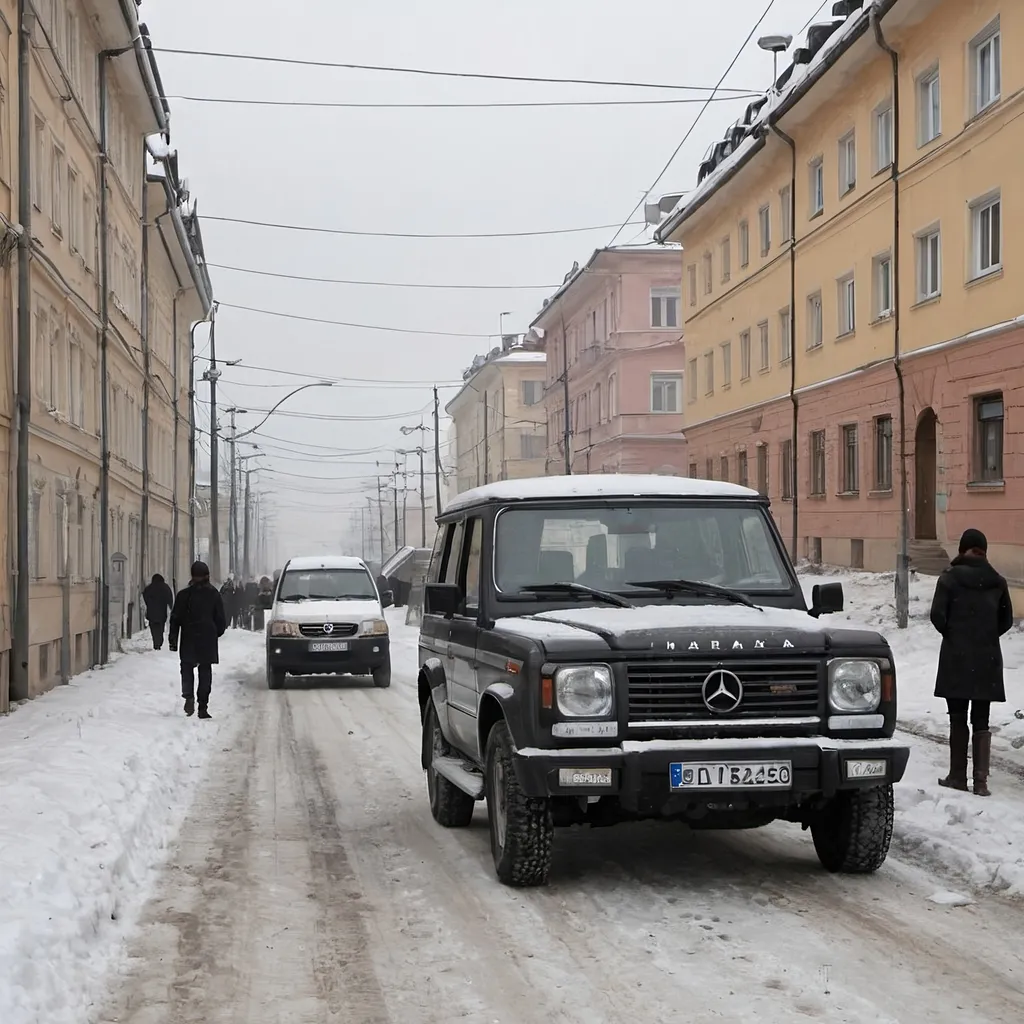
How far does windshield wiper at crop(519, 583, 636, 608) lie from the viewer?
785 centimetres

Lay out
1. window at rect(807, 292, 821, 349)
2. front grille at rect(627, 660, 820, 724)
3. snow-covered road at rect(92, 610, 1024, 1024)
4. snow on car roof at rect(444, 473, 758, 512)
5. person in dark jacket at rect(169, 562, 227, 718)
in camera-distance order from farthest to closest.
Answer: window at rect(807, 292, 821, 349) < person in dark jacket at rect(169, 562, 227, 718) < snow on car roof at rect(444, 473, 758, 512) < front grille at rect(627, 660, 820, 724) < snow-covered road at rect(92, 610, 1024, 1024)

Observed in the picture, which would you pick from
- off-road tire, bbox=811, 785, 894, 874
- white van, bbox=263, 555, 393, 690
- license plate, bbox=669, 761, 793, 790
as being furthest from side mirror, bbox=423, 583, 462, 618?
white van, bbox=263, 555, 393, 690

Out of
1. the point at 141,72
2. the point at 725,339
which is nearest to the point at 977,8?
the point at 141,72

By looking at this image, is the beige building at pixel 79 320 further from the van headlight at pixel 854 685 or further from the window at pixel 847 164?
the window at pixel 847 164

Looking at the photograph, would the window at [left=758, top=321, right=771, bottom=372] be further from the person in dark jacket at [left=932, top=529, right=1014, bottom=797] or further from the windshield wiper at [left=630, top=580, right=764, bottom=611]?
the windshield wiper at [left=630, top=580, right=764, bottom=611]

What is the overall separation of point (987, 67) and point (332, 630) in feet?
44.9

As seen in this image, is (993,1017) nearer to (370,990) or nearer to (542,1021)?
(542,1021)

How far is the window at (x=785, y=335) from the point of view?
36513mm

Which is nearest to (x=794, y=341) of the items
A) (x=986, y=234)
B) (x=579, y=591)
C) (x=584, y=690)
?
Answer: (x=986, y=234)

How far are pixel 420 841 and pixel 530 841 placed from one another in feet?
5.75

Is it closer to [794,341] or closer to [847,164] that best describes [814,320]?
[794,341]

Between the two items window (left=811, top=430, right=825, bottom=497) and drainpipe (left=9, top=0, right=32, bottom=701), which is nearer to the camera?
drainpipe (left=9, top=0, right=32, bottom=701)

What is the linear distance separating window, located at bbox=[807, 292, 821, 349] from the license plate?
2830cm

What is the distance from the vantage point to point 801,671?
7.04m
